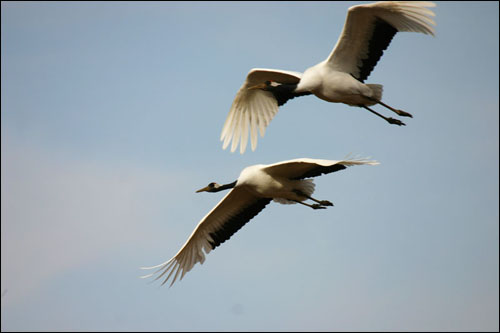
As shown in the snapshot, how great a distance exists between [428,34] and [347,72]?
1.95 meters

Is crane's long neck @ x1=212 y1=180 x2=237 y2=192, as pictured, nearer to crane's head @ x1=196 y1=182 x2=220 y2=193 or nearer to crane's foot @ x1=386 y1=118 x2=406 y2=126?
crane's head @ x1=196 y1=182 x2=220 y2=193

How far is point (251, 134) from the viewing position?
78.2ft

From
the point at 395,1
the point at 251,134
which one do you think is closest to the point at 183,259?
the point at 251,134

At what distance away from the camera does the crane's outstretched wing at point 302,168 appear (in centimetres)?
1998

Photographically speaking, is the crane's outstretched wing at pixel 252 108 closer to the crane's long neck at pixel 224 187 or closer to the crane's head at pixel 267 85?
the crane's head at pixel 267 85

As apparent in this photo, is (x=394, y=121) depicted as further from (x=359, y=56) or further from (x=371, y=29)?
(x=371, y=29)

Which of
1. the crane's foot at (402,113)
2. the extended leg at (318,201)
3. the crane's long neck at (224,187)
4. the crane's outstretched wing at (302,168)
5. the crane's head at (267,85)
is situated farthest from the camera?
the crane's head at (267,85)

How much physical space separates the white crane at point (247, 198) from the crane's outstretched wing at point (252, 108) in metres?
1.26

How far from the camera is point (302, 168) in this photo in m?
20.9

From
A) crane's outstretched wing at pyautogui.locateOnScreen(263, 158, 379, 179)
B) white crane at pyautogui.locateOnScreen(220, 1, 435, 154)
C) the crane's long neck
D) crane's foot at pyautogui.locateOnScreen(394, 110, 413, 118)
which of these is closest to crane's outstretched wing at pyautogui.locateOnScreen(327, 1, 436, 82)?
white crane at pyautogui.locateOnScreen(220, 1, 435, 154)

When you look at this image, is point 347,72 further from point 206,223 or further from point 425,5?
point 206,223

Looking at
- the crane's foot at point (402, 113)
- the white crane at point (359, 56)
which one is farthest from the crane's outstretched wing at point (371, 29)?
the crane's foot at point (402, 113)

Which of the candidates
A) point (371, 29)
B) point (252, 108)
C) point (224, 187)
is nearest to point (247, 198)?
point (224, 187)

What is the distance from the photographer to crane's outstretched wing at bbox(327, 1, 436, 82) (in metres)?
20.4
